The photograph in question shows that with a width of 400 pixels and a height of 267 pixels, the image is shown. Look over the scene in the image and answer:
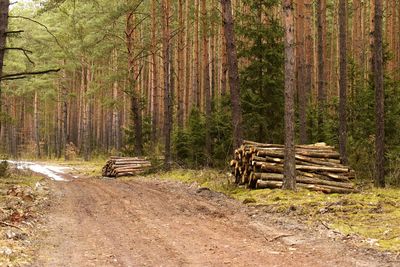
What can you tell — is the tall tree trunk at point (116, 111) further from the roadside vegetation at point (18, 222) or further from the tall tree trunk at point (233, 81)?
the roadside vegetation at point (18, 222)

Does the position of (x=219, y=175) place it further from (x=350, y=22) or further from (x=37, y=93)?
(x=37, y=93)

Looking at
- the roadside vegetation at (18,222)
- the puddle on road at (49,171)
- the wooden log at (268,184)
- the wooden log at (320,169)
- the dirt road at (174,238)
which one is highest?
the wooden log at (320,169)

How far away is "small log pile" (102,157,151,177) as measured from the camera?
23031 millimetres

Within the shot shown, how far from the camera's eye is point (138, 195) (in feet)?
46.4

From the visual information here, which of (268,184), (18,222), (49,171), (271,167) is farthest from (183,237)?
(49,171)

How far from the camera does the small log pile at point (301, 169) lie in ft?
41.9

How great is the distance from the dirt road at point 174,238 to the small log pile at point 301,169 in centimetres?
141

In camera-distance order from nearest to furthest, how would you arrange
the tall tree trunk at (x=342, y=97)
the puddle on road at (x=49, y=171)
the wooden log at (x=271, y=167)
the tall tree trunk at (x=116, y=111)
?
the wooden log at (x=271, y=167) < the tall tree trunk at (x=342, y=97) < the puddle on road at (x=49, y=171) < the tall tree trunk at (x=116, y=111)

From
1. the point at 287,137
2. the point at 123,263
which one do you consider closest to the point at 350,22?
the point at 287,137

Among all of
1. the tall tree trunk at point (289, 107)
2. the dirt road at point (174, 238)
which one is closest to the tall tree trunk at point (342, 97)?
the tall tree trunk at point (289, 107)

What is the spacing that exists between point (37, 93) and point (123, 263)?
48627 mm

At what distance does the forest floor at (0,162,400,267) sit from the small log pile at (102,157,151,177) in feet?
33.3

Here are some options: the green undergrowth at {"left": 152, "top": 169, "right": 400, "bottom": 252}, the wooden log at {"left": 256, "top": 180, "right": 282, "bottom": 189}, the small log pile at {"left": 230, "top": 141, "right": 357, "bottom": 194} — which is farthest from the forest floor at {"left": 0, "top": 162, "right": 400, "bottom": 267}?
the small log pile at {"left": 230, "top": 141, "right": 357, "bottom": 194}

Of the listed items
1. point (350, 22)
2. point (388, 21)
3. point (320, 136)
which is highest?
point (350, 22)
